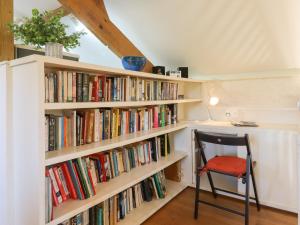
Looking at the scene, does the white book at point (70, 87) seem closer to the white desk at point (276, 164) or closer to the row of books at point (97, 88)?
the row of books at point (97, 88)

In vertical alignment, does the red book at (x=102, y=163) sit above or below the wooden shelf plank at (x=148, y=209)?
above

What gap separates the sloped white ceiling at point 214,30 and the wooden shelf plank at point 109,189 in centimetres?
123

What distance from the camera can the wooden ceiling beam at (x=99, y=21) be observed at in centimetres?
183

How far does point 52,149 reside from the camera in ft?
4.31

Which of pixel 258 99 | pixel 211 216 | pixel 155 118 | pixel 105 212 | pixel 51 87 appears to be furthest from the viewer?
pixel 258 99

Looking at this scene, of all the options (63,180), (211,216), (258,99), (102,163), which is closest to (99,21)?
(102,163)

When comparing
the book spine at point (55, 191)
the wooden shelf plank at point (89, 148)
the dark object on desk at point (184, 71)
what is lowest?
the book spine at point (55, 191)

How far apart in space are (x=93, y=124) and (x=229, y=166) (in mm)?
1173

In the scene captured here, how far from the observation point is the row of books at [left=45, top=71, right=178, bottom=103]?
128 centimetres

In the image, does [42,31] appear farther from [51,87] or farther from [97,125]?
[97,125]

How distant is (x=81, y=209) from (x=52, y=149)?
0.40m

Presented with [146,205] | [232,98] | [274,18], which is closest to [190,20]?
[274,18]

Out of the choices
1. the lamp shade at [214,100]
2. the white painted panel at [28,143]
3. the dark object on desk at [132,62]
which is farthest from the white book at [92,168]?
the lamp shade at [214,100]

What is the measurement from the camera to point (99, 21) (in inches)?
79.5
